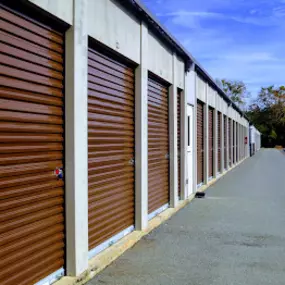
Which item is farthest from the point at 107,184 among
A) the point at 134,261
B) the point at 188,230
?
the point at 188,230

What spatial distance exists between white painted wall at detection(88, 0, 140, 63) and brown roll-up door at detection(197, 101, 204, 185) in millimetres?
7886

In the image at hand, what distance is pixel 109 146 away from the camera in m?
6.48

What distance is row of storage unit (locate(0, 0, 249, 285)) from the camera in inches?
160

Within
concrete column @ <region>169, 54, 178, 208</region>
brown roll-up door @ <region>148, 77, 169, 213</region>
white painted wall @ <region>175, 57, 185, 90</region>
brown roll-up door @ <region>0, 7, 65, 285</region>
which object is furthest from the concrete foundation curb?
white painted wall @ <region>175, 57, 185, 90</region>

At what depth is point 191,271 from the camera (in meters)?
5.51

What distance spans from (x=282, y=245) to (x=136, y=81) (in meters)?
3.59

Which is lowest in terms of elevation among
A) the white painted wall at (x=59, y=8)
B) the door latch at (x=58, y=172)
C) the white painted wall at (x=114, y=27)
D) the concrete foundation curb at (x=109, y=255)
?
the concrete foundation curb at (x=109, y=255)

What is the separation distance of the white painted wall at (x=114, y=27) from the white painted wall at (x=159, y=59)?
0.91 m

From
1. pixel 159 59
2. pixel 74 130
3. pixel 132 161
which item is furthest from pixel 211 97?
pixel 74 130

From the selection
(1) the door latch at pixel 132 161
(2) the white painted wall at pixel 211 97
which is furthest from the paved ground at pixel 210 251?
(2) the white painted wall at pixel 211 97

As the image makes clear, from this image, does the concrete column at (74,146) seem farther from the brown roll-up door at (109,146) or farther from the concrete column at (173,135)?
the concrete column at (173,135)

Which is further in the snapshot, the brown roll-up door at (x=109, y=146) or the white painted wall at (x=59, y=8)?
the brown roll-up door at (x=109, y=146)

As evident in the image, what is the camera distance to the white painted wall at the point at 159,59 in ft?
27.6

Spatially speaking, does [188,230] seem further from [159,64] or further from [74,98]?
[74,98]
